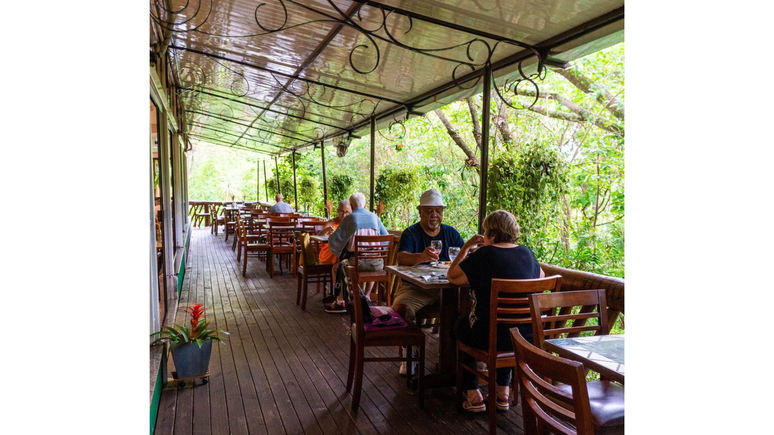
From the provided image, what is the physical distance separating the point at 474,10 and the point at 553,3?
21.4 inches

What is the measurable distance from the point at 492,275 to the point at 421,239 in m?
1.46

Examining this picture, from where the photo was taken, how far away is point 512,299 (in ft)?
8.87

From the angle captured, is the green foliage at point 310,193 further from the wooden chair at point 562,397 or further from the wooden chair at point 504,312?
the wooden chair at point 562,397

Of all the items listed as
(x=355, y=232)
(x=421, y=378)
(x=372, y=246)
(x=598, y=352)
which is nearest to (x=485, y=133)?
(x=372, y=246)

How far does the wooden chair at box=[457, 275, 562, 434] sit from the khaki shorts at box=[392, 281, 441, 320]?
2.76 feet

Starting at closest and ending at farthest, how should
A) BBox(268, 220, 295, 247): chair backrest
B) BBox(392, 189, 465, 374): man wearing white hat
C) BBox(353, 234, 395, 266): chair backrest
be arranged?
BBox(392, 189, 465, 374): man wearing white hat < BBox(353, 234, 395, 266): chair backrest < BBox(268, 220, 295, 247): chair backrest

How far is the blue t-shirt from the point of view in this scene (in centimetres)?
421

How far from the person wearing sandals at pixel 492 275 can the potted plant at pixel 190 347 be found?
1641 mm

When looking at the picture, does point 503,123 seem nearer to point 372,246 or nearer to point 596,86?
point 596,86

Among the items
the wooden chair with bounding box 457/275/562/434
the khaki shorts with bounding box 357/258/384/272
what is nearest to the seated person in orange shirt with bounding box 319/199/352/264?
the khaki shorts with bounding box 357/258/384/272

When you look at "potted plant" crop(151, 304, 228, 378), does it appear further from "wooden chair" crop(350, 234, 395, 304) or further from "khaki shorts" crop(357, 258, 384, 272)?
"khaki shorts" crop(357, 258, 384, 272)
